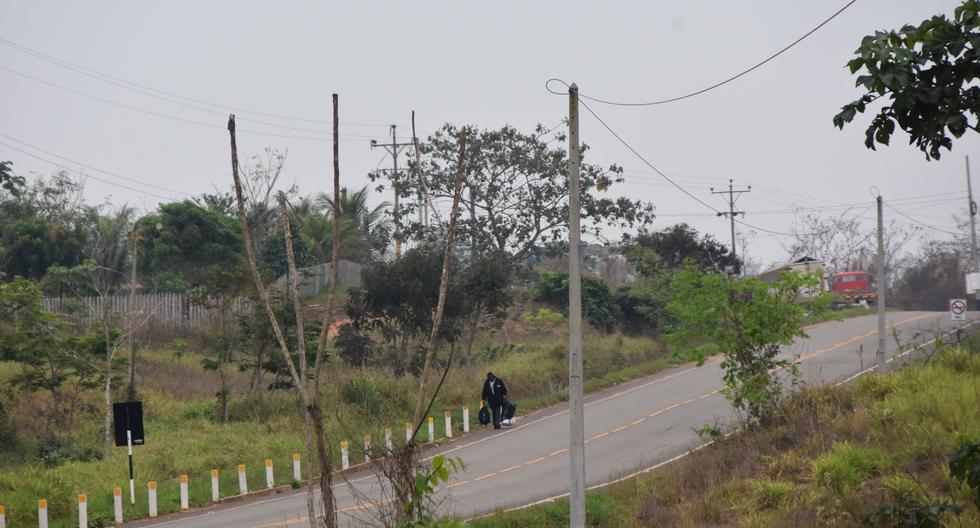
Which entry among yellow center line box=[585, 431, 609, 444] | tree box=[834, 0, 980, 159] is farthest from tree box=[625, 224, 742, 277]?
tree box=[834, 0, 980, 159]

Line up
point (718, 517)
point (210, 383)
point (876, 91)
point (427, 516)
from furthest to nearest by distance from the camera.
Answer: point (210, 383), point (718, 517), point (427, 516), point (876, 91)

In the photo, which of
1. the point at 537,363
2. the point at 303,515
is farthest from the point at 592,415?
the point at 303,515

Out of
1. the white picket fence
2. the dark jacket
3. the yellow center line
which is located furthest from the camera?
the white picket fence

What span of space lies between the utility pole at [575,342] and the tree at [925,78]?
625 centimetres

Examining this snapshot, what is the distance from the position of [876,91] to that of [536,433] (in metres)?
21.1

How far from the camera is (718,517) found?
563 inches

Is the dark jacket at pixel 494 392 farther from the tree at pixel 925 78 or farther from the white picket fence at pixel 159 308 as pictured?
the tree at pixel 925 78

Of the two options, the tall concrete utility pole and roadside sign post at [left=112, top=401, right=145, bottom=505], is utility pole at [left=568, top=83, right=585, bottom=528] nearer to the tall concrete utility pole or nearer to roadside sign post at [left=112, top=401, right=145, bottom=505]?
roadside sign post at [left=112, top=401, right=145, bottom=505]

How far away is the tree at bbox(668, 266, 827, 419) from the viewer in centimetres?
1903

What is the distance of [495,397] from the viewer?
28062 millimetres

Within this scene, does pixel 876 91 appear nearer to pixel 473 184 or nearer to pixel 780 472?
pixel 780 472

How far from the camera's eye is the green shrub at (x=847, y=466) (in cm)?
1391

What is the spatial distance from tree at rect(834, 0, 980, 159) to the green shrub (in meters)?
8.01

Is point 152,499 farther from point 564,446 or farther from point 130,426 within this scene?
point 564,446
